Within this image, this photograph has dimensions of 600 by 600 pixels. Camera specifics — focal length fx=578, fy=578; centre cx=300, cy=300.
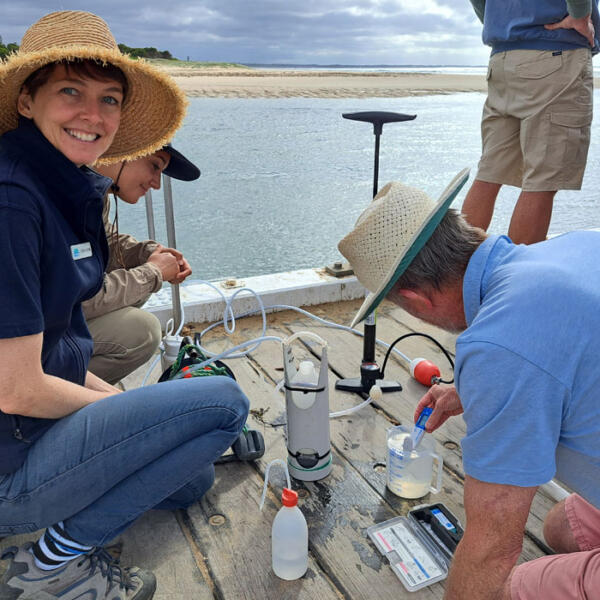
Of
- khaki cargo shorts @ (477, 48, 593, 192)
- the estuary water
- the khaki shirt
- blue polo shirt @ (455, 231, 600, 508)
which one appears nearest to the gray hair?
blue polo shirt @ (455, 231, 600, 508)

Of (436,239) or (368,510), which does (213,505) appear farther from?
(436,239)

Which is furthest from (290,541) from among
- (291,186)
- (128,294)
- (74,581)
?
(291,186)

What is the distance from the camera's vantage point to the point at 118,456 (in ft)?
4.54

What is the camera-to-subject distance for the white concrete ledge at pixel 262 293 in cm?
300

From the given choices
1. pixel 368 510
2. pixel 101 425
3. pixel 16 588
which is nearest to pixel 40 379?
pixel 101 425

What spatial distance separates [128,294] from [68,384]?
29.7 inches

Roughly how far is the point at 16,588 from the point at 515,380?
123 cm

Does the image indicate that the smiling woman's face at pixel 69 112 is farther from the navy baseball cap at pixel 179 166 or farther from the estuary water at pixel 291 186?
the estuary water at pixel 291 186

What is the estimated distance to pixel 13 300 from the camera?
1152mm

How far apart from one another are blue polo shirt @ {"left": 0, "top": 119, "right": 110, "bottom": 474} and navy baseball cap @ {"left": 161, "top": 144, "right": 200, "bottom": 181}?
67 centimetres

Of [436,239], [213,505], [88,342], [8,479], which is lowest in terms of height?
[213,505]

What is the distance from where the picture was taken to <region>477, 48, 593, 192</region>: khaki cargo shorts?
9.07ft

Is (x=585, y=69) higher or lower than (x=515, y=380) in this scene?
higher

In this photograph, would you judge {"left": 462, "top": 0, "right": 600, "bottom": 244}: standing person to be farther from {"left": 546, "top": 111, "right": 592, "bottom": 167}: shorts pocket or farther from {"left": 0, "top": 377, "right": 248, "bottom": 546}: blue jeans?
{"left": 0, "top": 377, "right": 248, "bottom": 546}: blue jeans
